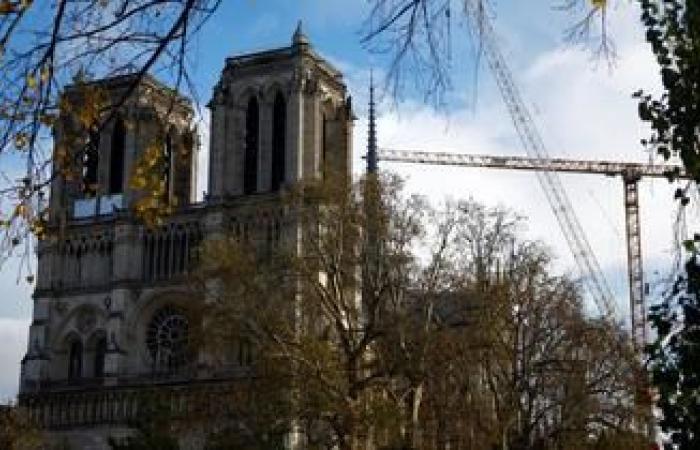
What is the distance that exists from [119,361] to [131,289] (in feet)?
14.6

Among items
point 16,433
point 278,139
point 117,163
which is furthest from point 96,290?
point 16,433

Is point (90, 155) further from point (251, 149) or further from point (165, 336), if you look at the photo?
point (165, 336)

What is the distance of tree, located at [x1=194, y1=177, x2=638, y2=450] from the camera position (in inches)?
1324

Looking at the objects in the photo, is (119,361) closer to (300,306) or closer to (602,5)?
(300,306)

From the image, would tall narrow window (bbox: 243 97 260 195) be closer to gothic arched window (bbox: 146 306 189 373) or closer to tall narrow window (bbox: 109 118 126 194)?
tall narrow window (bbox: 109 118 126 194)

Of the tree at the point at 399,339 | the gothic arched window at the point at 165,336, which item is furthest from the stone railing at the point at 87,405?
the tree at the point at 399,339

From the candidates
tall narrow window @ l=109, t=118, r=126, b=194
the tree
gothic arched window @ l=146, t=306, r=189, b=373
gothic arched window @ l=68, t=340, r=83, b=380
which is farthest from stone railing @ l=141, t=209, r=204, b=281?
the tree

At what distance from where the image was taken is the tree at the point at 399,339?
33.6 meters

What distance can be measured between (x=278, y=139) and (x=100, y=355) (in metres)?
16.8

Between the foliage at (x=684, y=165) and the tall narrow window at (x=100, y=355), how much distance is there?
63410 mm

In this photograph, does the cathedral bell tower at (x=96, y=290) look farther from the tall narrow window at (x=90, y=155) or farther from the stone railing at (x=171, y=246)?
the tall narrow window at (x=90, y=155)

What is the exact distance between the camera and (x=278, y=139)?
70812mm

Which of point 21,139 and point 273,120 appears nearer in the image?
point 21,139

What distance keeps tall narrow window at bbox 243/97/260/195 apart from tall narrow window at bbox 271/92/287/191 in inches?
47.1
